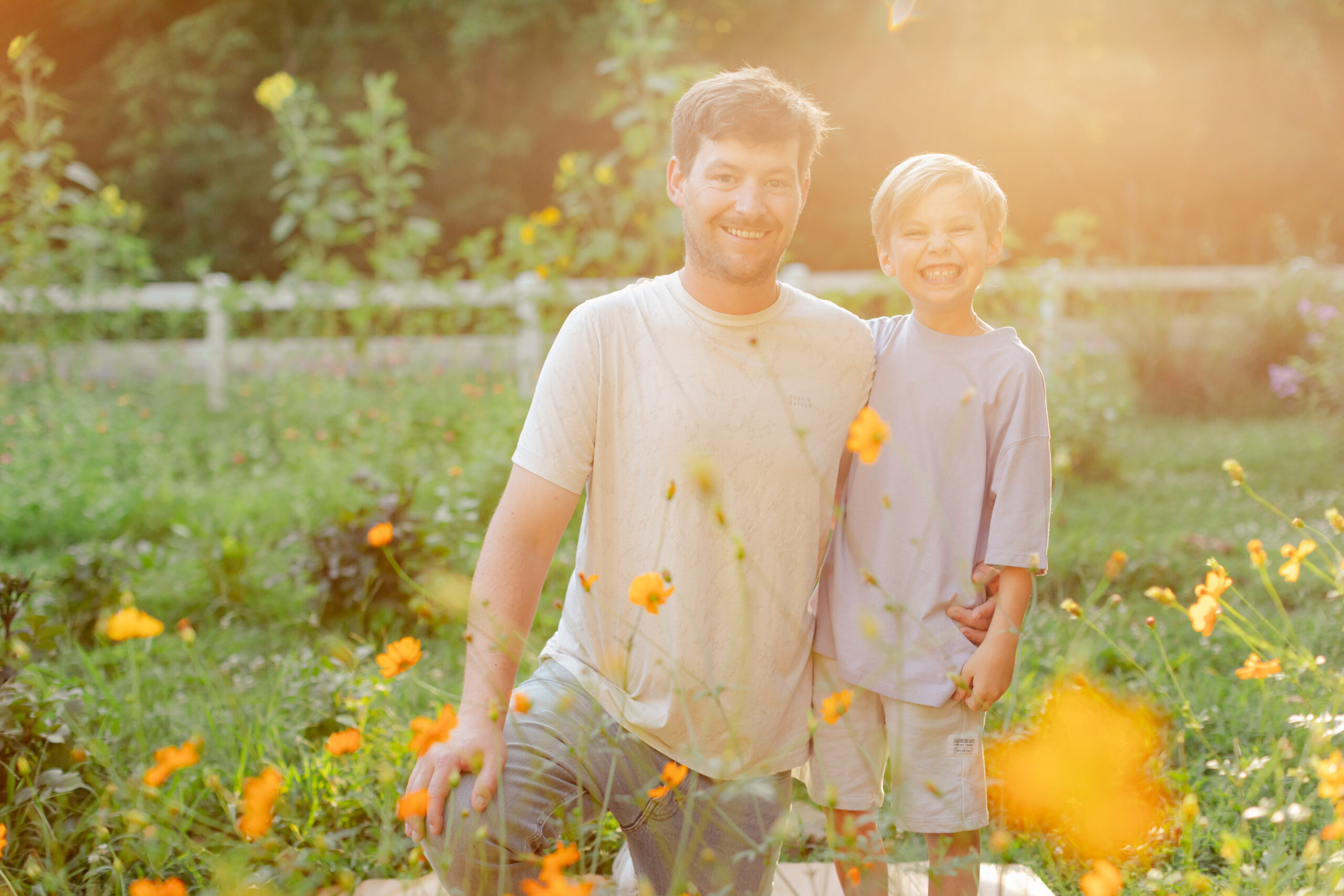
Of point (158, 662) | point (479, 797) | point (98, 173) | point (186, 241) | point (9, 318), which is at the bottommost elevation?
point (158, 662)

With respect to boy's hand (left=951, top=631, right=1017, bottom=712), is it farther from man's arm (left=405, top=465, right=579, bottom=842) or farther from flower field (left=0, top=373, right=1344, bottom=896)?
man's arm (left=405, top=465, right=579, bottom=842)

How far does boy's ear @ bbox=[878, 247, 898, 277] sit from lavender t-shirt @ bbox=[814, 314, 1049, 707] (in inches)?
5.1

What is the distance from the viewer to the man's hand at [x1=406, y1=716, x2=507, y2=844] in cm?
143

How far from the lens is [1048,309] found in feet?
17.9

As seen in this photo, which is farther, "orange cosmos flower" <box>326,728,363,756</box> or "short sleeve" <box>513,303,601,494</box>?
"short sleeve" <box>513,303,601,494</box>

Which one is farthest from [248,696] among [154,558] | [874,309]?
[874,309]

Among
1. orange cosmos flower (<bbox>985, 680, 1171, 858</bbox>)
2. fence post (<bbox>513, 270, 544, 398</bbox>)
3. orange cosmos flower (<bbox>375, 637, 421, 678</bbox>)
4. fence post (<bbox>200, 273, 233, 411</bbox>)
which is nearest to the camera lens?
orange cosmos flower (<bbox>375, 637, 421, 678</bbox>)

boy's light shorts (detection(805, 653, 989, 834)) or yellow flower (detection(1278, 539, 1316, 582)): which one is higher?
yellow flower (detection(1278, 539, 1316, 582))

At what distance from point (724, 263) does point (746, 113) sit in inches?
9.4

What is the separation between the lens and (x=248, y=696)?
97.0 inches

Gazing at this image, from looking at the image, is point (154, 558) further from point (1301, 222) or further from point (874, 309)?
point (1301, 222)

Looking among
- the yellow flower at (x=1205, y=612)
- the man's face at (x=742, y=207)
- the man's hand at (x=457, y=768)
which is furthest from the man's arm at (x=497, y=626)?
the yellow flower at (x=1205, y=612)

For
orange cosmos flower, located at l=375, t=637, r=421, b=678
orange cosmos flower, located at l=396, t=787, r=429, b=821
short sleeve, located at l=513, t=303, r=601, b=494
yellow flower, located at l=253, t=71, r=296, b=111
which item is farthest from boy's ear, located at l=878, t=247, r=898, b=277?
yellow flower, located at l=253, t=71, r=296, b=111

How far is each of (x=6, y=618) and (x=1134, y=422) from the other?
6208mm
